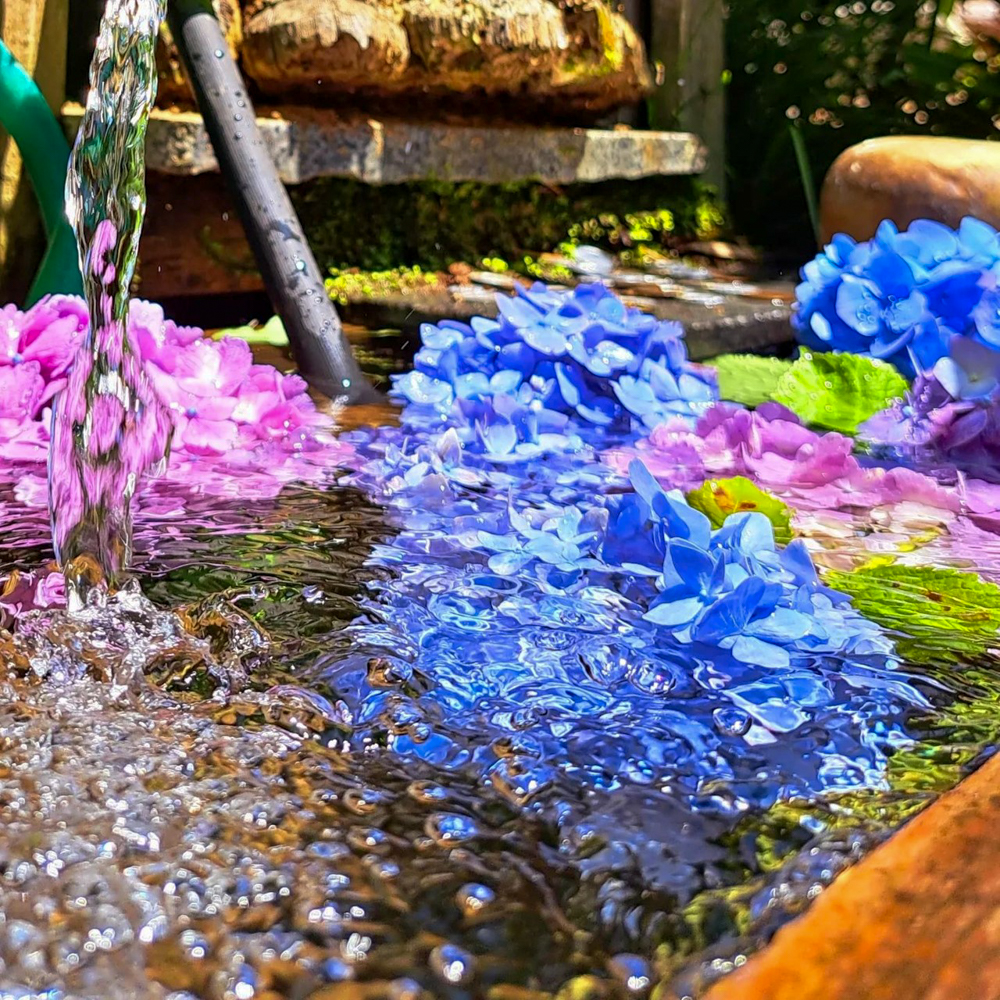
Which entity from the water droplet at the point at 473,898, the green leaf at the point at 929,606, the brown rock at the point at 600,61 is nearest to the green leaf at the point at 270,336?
the brown rock at the point at 600,61

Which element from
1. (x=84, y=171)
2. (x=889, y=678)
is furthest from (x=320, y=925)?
(x=84, y=171)

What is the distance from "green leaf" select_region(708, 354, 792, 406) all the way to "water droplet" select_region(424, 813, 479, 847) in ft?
4.74

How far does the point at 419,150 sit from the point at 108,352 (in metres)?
1.70

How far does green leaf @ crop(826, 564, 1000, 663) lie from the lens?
939mm

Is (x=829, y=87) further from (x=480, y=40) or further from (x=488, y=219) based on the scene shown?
(x=480, y=40)

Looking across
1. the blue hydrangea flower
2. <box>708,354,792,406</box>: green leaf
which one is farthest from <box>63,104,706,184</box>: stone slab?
the blue hydrangea flower

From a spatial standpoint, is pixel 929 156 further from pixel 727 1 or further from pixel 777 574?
pixel 727 1

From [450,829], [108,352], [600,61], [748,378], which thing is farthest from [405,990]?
[600,61]

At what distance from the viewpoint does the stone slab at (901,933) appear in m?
0.50

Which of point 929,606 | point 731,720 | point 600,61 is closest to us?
point 731,720

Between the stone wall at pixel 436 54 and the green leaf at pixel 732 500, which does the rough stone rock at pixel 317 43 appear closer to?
the stone wall at pixel 436 54

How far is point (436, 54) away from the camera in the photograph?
2711mm

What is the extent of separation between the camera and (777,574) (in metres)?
0.93

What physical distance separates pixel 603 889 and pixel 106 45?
4.47 ft
